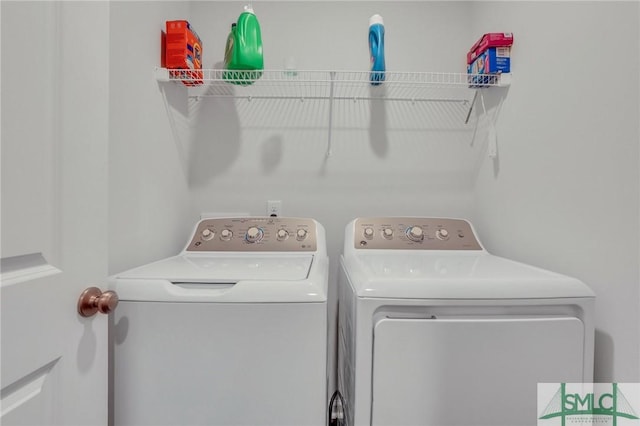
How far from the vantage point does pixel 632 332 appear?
2.87 ft

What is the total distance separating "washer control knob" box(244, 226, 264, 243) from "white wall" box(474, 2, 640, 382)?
113 centimetres

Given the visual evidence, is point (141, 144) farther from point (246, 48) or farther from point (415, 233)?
point (415, 233)

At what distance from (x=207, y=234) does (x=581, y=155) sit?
1476mm

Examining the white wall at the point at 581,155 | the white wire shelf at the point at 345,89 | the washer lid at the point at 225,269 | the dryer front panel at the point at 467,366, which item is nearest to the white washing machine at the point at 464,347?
the dryer front panel at the point at 467,366

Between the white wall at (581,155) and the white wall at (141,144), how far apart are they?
156cm

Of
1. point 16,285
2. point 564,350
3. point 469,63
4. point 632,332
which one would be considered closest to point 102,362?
point 16,285

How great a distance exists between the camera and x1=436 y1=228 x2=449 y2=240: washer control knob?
151cm

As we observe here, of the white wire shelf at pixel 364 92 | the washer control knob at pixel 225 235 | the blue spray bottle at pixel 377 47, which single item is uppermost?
the blue spray bottle at pixel 377 47

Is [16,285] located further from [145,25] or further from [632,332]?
[632,332]

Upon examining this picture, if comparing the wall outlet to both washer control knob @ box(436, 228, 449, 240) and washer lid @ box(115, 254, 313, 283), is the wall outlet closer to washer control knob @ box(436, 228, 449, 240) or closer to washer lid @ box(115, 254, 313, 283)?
washer lid @ box(115, 254, 313, 283)

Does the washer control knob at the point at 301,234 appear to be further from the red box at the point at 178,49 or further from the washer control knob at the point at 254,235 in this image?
the red box at the point at 178,49

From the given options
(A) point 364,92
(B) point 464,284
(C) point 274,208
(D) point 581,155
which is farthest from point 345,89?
(B) point 464,284

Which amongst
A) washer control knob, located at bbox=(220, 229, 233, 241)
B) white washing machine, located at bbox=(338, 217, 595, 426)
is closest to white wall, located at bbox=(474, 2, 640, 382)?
white washing machine, located at bbox=(338, 217, 595, 426)

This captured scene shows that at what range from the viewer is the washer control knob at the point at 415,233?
1.50 metres
